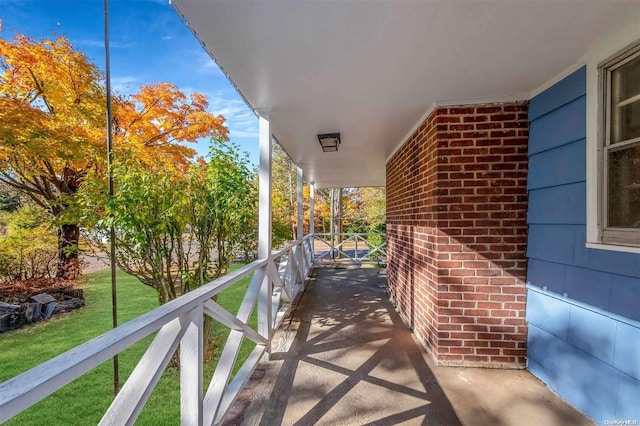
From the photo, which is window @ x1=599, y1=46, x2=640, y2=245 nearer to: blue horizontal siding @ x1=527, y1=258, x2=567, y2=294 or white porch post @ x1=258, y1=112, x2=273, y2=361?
blue horizontal siding @ x1=527, y1=258, x2=567, y2=294

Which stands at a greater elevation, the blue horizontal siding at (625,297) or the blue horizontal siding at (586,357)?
the blue horizontal siding at (625,297)

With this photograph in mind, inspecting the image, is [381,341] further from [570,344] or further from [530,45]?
[530,45]

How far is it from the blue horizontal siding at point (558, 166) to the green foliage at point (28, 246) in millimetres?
7251

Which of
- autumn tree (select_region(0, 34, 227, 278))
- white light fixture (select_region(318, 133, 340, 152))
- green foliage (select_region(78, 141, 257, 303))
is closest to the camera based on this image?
green foliage (select_region(78, 141, 257, 303))

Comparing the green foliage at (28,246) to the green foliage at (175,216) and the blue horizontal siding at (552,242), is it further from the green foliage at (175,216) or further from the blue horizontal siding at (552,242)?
the blue horizontal siding at (552,242)

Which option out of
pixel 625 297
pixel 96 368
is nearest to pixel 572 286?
pixel 625 297

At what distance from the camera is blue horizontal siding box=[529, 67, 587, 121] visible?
1.79m

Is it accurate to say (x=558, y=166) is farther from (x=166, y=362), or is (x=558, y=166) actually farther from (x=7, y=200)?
(x=7, y=200)

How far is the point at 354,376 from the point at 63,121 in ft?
19.7

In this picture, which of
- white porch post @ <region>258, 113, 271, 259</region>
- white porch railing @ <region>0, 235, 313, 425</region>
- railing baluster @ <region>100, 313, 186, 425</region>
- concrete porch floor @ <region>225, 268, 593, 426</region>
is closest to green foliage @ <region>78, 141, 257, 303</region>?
white porch post @ <region>258, 113, 271, 259</region>

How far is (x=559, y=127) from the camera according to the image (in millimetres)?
1977

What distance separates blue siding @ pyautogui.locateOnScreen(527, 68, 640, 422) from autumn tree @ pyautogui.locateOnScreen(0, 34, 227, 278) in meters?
3.29

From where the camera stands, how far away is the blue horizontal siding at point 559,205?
1.82m

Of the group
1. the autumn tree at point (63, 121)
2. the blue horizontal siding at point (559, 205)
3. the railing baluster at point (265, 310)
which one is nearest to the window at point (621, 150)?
the blue horizontal siding at point (559, 205)
